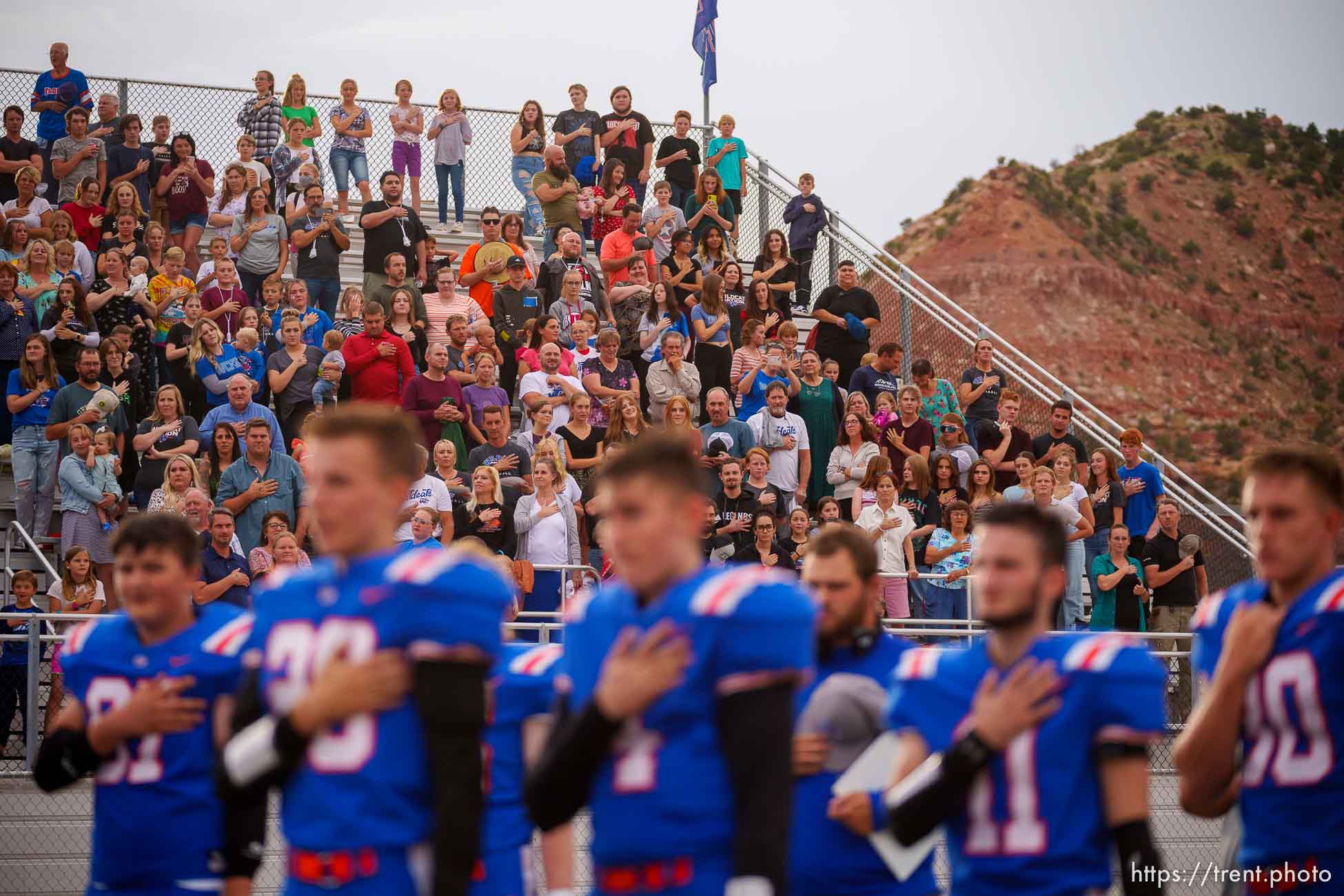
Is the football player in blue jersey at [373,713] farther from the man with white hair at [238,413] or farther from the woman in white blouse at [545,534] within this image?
the man with white hair at [238,413]

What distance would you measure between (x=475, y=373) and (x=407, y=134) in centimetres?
467

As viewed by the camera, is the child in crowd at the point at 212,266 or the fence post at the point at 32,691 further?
the child in crowd at the point at 212,266

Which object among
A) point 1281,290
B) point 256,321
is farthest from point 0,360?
point 1281,290

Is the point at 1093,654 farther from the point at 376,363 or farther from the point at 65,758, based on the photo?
the point at 376,363

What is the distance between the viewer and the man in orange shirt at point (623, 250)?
48.4ft

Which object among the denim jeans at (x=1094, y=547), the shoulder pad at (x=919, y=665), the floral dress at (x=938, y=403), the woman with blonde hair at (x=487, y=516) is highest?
the floral dress at (x=938, y=403)

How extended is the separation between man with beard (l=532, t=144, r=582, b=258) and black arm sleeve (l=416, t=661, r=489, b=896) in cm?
1268

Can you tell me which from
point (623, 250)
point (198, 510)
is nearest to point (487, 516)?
point (198, 510)

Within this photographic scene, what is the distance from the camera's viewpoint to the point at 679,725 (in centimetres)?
301

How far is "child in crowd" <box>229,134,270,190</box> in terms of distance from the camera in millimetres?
14438

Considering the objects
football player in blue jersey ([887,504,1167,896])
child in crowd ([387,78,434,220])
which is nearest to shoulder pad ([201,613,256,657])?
football player in blue jersey ([887,504,1167,896])

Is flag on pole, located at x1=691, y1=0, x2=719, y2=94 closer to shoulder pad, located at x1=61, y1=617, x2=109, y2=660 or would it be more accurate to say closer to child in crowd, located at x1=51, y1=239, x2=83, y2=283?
child in crowd, located at x1=51, y1=239, x2=83, y2=283

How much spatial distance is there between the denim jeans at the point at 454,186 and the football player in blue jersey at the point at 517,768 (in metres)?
12.6

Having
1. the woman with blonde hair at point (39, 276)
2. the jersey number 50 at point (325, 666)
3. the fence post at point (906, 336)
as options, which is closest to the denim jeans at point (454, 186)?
the woman with blonde hair at point (39, 276)
